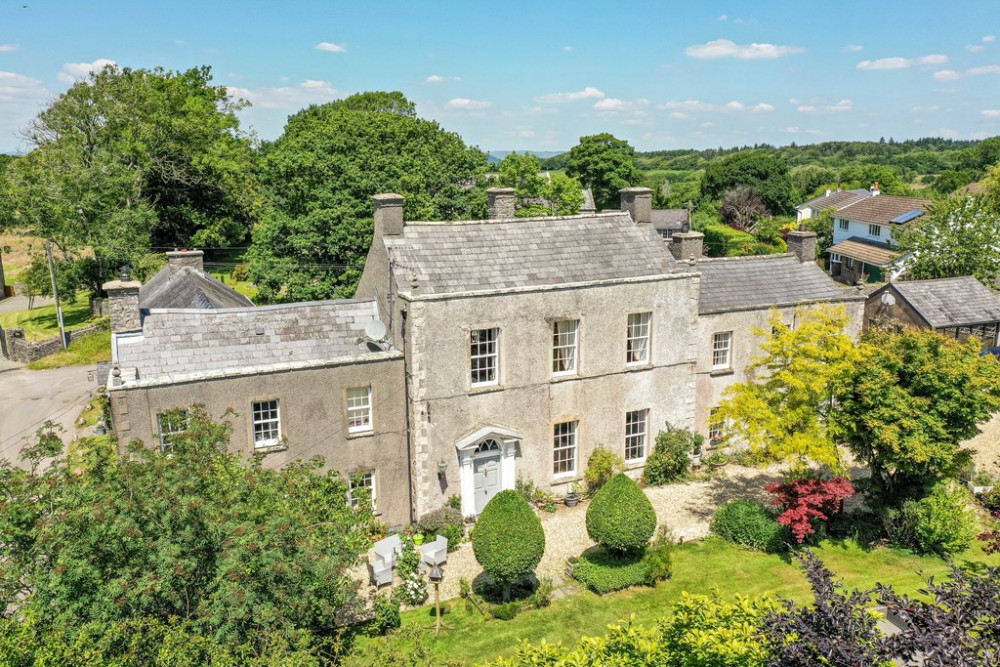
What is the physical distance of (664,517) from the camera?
26.2 meters

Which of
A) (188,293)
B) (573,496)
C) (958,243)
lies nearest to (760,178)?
(958,243)

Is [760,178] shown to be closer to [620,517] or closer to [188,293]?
[188,293]

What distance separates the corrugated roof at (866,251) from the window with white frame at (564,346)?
42.3 m

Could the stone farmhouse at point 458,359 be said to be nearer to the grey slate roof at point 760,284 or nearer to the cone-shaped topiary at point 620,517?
the grey slate roof at point 760,284

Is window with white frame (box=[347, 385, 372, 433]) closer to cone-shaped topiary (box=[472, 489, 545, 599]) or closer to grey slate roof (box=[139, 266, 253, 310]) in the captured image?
cone-shaped topiary (box=[472, 489, 545, 599])

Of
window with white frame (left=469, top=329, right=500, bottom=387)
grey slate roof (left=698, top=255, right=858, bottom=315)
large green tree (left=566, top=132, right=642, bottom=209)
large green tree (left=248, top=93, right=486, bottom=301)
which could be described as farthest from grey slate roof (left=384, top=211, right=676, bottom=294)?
large green tree (left=566, top=132, right=642, bottom=209)

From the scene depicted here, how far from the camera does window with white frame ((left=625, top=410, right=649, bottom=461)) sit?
28.3 meters

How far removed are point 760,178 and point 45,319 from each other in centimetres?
9912

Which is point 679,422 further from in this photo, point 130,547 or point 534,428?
point 130,547

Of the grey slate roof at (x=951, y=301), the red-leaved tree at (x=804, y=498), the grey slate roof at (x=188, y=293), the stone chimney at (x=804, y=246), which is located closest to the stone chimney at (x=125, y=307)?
Result: the grey slate roof at (x=188, y=293)

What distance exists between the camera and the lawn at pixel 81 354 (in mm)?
46375

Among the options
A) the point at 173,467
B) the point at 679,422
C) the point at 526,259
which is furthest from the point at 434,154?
the point at 173,467

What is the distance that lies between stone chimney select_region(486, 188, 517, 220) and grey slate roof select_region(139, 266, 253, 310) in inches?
495

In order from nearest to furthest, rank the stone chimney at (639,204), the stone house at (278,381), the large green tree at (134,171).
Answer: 1. the stone house at (278,381)
2. the stone chimney at (639,204)
3. the large green tree at (134,171)
